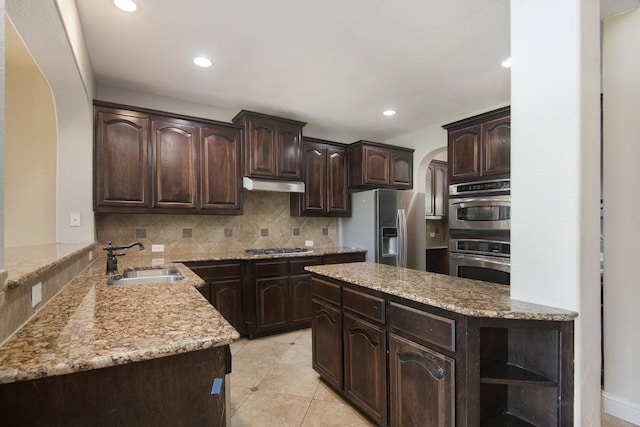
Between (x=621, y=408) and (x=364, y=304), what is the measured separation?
1805 millimetres

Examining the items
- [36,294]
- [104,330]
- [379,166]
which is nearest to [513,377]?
[104,330]

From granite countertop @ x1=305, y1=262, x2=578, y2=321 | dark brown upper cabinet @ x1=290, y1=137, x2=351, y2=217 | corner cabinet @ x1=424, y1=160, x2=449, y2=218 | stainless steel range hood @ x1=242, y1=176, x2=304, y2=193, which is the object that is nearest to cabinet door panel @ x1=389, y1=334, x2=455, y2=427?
granite countertop @ x1=305, y1=262, x2=578, y2=321

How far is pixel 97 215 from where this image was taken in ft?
9.98

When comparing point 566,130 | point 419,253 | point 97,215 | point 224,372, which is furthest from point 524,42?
point 97,215

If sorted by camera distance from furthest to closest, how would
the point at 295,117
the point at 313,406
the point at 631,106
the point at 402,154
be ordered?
1. the point at 402,154
2. the point at 295,117
3. the point at 313,406
4. the point at 631,106

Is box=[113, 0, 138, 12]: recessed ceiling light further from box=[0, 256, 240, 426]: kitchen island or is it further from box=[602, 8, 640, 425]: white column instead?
box=[602, 8, 640, 425]: white column

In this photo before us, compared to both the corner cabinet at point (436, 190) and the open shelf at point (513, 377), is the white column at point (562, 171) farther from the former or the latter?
the corner cabinet at point (436, 190)

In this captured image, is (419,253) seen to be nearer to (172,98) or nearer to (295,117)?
(295,117)

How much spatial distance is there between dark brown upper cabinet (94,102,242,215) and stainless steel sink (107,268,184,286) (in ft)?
2.58

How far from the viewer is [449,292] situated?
5.23ft

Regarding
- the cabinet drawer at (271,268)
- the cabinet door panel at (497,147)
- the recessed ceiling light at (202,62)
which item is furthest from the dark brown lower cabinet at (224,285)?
the cabinet door panel at (497,147)

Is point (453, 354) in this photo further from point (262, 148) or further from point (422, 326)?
point (262, 148)

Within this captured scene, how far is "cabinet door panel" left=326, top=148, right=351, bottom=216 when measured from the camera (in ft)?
13.9

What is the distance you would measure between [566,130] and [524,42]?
19.2 inches
